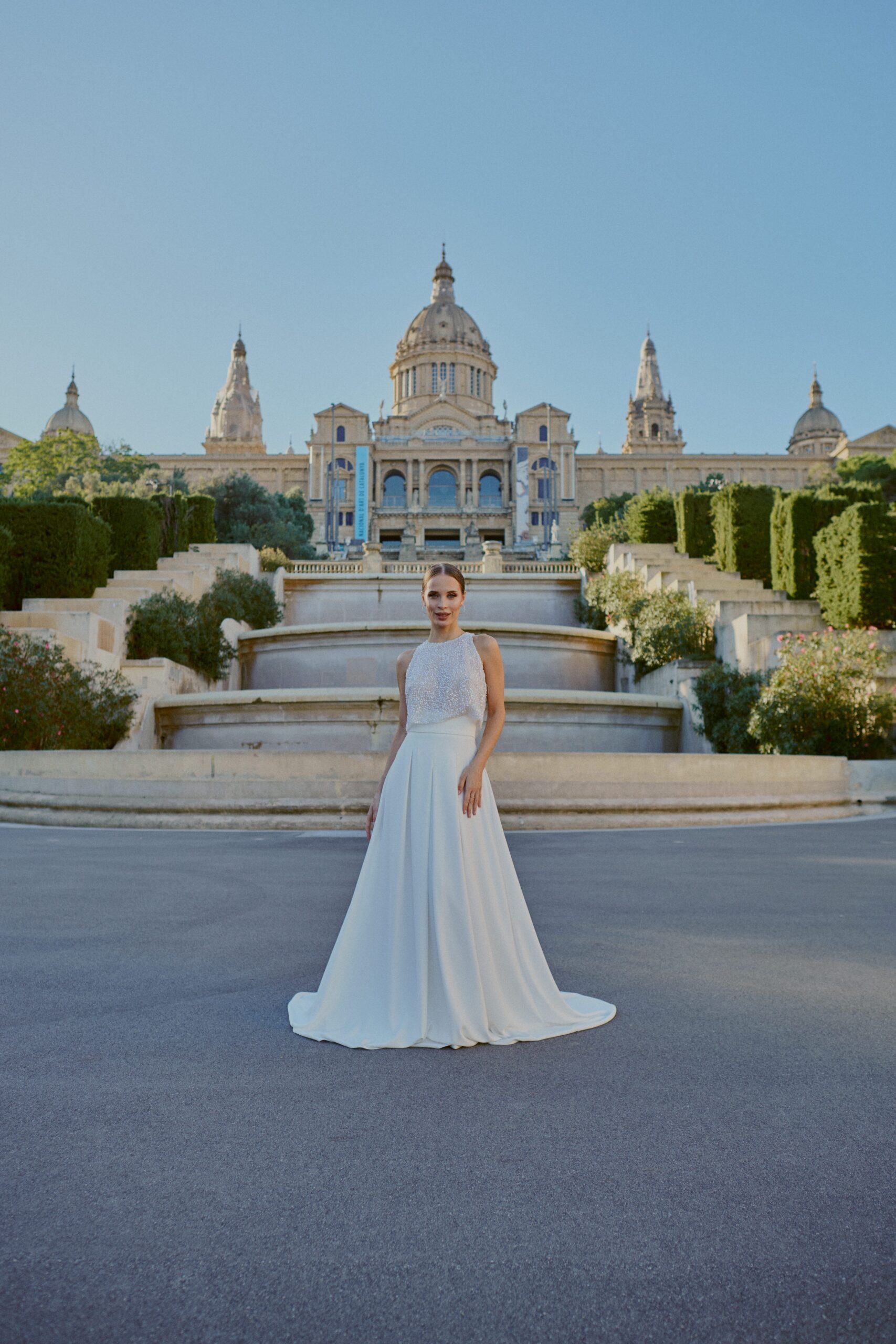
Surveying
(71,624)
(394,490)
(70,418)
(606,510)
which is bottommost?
(71,624)

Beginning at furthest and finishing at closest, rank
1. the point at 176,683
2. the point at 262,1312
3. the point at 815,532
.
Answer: the point at 815,532 → the point at 176,683 → the point at 262,1312

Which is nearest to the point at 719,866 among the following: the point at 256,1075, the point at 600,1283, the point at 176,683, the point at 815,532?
the point at 256,1075

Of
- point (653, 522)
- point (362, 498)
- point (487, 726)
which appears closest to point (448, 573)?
point (487, 726)

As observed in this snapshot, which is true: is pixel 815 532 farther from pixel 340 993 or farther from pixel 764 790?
pixel 340 993

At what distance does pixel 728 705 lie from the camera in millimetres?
14031

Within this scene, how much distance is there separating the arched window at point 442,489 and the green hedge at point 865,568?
69.7 meters

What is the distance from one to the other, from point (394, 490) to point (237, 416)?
125ft

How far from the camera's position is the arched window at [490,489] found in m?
85.7

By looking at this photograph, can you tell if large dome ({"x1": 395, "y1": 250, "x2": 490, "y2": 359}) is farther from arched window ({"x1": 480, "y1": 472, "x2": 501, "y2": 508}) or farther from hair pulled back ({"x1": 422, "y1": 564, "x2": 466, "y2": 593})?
hair pulled back ({"x1": 422, "y1": 564, "x2": 466, "y2": 593})

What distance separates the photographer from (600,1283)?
183 centimetres

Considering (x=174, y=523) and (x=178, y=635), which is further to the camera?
(x=174, y=523)

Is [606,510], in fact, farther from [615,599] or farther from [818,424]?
[818,424]

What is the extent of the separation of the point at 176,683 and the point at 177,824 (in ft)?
20.1

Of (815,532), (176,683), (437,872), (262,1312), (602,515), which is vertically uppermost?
(602,515)
